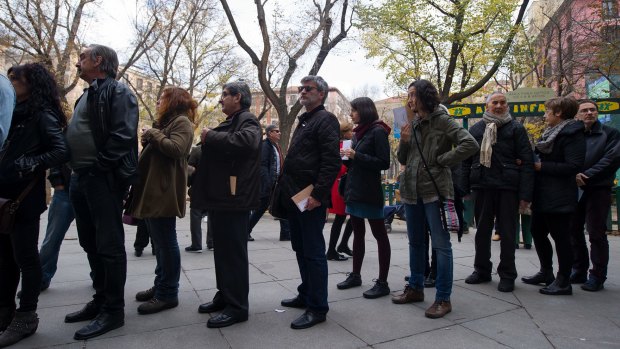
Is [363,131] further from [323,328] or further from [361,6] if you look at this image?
[361,6]

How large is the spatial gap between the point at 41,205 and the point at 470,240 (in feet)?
21.0

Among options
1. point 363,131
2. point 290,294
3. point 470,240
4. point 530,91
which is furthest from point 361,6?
point 290,294

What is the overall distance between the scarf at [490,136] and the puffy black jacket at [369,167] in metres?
1.02

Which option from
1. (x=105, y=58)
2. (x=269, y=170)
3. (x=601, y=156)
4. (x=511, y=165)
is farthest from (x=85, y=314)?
(x=601, y=156)

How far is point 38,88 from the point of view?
2.92 metres

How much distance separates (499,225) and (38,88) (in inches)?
165

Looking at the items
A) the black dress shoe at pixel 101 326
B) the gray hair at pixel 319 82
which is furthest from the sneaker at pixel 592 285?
the black dress shoe at pixel 101 326

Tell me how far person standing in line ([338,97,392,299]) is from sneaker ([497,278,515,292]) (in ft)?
3.76

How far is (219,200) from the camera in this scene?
9.82ft

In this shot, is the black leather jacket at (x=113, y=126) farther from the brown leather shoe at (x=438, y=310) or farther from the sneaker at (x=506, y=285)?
the sneaker at (x=506, y=285)

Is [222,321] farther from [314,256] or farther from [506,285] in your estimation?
[506,285]

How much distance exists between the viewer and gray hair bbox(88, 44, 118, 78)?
3.00m

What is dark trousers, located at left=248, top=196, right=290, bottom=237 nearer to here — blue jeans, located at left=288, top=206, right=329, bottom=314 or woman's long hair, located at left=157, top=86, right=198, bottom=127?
woman's long hair, located at left=157, top=86, right=198, bottom=127

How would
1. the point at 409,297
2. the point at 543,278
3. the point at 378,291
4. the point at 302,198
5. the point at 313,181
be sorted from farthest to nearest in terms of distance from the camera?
the point at 543,278 → the point at 378,291 → the point at 409,297 → the point at 313,181 → the point at 302,198
